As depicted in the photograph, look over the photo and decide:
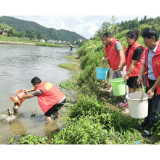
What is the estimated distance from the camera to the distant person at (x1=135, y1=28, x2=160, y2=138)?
2539mm

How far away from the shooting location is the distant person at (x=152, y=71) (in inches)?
100.0

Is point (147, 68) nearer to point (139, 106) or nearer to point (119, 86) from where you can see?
point (139, 106)

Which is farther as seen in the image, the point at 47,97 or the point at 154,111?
the point at 47,97

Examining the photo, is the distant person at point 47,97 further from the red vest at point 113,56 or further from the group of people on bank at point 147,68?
the red vest at point 113,56

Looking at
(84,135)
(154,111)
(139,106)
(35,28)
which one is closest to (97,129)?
(84,135)

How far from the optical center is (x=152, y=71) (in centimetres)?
271

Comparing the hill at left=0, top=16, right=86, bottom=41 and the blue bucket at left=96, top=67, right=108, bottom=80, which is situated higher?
the hill at left=0, top=16, right=86, bottom=41

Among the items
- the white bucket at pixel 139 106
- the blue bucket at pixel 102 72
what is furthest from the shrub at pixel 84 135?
the blue bucket at pixel 102 72

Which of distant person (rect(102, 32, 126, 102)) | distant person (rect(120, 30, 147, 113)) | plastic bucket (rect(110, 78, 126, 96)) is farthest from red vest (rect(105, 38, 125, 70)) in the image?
plastic bucket (rect(110, 78, 126, 96))

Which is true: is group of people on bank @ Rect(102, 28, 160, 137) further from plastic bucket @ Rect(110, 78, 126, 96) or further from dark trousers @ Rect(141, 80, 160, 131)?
plastic bucket @ Rect(110, 78, 126, 96)

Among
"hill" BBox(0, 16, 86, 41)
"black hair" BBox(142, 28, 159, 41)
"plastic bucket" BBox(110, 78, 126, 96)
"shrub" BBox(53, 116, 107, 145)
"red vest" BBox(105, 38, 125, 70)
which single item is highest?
"hill" BBox(0, 16, 86, 41)
